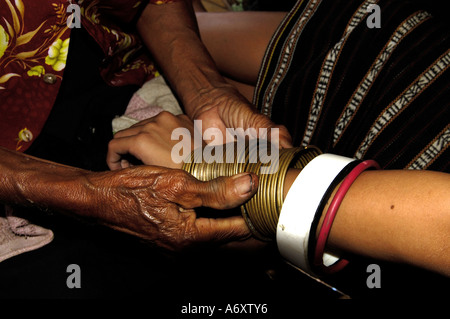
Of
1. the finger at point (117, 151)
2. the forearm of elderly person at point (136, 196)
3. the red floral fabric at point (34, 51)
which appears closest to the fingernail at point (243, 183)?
the forearm of elderly person at point (136, 196)

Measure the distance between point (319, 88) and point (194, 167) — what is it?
0.40 meters

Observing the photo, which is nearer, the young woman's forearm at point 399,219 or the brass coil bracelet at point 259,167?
the young woman's forearm at point 399,219

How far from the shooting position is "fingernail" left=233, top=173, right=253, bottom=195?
717mm

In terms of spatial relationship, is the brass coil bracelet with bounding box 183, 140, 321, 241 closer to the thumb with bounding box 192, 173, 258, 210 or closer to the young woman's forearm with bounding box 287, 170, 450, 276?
the thumb with bounding box 192, 173, 258, 210

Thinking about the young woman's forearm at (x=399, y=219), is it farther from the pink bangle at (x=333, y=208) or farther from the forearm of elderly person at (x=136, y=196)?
the forearm of elderly person at (x=136, y=196)

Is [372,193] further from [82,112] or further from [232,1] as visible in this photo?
[232,1]

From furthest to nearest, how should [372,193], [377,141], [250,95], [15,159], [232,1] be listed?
[232,1] < [250,95] < [377,141] < [15,159] < [372,193]

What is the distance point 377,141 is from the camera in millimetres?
911

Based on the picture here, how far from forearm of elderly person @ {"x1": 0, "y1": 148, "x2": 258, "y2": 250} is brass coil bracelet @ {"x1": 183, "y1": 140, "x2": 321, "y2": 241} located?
0.11ft

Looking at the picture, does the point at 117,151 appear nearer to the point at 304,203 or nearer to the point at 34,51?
the point at 34,51

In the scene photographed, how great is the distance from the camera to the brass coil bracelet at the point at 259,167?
0.73 meters

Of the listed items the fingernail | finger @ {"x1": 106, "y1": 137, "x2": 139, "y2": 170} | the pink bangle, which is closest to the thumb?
the fingernail

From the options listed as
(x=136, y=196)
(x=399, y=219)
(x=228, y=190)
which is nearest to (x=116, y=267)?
(x=136, y=196)
